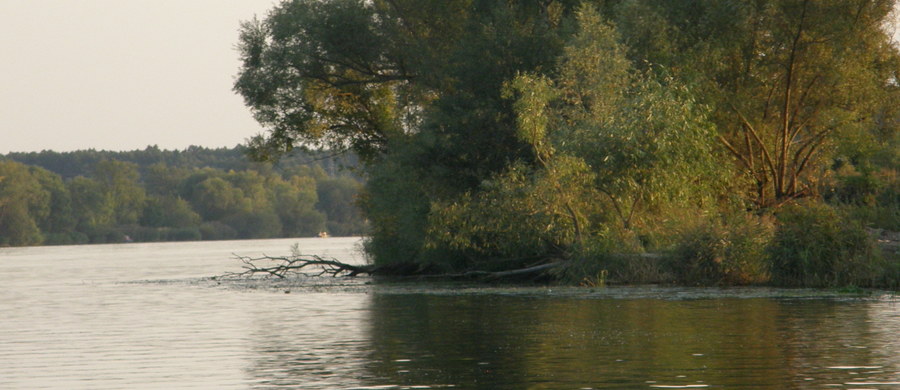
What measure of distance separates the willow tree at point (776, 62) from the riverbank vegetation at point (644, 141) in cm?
8

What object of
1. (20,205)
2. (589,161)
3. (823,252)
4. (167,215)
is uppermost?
(167,215)

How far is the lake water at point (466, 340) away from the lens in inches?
723

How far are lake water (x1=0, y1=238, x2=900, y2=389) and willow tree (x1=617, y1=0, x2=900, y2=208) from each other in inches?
430

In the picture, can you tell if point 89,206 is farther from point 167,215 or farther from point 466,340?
point 466,340

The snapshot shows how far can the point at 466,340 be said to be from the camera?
24.4 metres

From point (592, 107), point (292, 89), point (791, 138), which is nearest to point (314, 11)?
point (292, 89)

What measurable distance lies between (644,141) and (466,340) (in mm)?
18704

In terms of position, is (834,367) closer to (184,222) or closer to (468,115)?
(468,115)

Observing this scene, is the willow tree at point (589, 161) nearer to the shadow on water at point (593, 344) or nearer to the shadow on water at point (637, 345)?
the shadow on water at point (593, 344)

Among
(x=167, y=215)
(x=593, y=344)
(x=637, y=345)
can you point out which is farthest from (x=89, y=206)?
(x=637, y=345)

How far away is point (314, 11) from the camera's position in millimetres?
56719

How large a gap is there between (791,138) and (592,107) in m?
9.48

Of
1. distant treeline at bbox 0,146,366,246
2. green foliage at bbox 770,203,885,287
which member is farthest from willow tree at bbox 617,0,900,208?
distant treeline at bbox 0,146,366,246

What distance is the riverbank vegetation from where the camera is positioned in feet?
131
